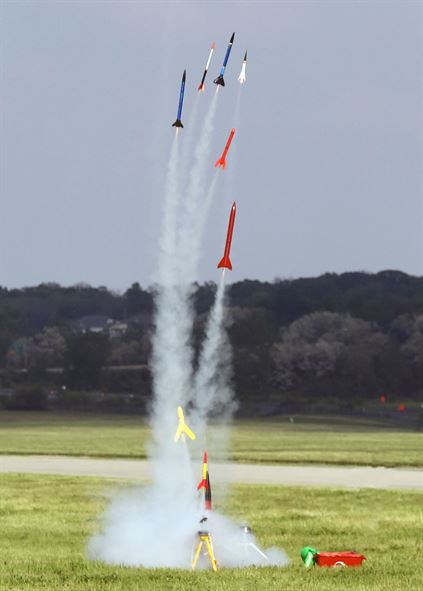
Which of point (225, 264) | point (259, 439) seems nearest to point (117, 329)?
point (259, 439)

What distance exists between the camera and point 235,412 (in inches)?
4579

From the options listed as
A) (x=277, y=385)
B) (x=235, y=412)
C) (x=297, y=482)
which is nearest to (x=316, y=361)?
(x=277, y=385)

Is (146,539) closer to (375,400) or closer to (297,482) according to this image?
(297,482)

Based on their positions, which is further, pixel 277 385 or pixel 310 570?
pixel 277 385

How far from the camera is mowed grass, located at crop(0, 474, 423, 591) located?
66.4 feet

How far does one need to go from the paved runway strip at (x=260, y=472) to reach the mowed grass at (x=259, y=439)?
13.7ft

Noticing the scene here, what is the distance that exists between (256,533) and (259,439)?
4766 centimetres

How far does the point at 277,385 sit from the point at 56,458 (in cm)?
7851

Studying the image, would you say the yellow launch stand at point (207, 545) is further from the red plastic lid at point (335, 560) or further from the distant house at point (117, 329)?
the distant house at point (117, 329)

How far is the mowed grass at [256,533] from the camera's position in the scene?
66.4 feet

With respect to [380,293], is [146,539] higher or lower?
lower

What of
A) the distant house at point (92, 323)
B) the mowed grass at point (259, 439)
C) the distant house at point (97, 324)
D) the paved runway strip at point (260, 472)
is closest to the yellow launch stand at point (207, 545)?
the paved runway strip at point (260, 472)

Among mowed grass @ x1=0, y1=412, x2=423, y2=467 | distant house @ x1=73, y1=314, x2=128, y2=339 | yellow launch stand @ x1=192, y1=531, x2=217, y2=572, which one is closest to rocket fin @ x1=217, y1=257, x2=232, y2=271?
yellow launch stand @ x1=192, y1=531, x2=217, y2=572

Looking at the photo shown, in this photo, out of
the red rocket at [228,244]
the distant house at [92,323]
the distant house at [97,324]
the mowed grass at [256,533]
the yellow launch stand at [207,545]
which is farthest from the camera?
the distant house at [92,323]
